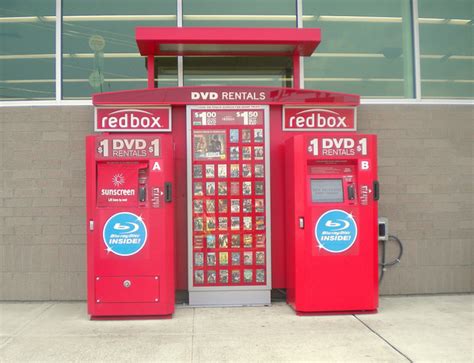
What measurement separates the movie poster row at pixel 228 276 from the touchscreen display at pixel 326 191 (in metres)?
1.17

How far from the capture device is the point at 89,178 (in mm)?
5215

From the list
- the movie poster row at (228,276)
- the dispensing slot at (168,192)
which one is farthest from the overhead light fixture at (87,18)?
the movie poster row at (228,276)

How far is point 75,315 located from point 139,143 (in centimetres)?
211

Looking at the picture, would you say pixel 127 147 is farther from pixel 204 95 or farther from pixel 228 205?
pixel 228 205

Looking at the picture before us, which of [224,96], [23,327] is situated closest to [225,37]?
[224,96]

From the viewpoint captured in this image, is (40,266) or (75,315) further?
(40,266)

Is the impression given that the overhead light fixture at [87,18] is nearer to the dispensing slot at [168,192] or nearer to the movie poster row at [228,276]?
the dispensing slot at [168,192]

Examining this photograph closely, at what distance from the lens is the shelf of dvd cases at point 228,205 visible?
19.1 ft

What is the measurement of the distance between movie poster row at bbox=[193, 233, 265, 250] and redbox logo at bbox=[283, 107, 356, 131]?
140 cm

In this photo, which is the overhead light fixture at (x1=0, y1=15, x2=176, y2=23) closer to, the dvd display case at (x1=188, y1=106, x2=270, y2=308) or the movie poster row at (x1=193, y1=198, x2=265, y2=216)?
the dvd display case at (x1=188, y1=106, x2=270, y2=308)

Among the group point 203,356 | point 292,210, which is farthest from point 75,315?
point 292,210

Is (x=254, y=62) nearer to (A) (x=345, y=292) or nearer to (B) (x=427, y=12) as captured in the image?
(B) (x=427, y=12)

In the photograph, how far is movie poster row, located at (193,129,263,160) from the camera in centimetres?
585

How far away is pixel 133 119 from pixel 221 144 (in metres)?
1.12
